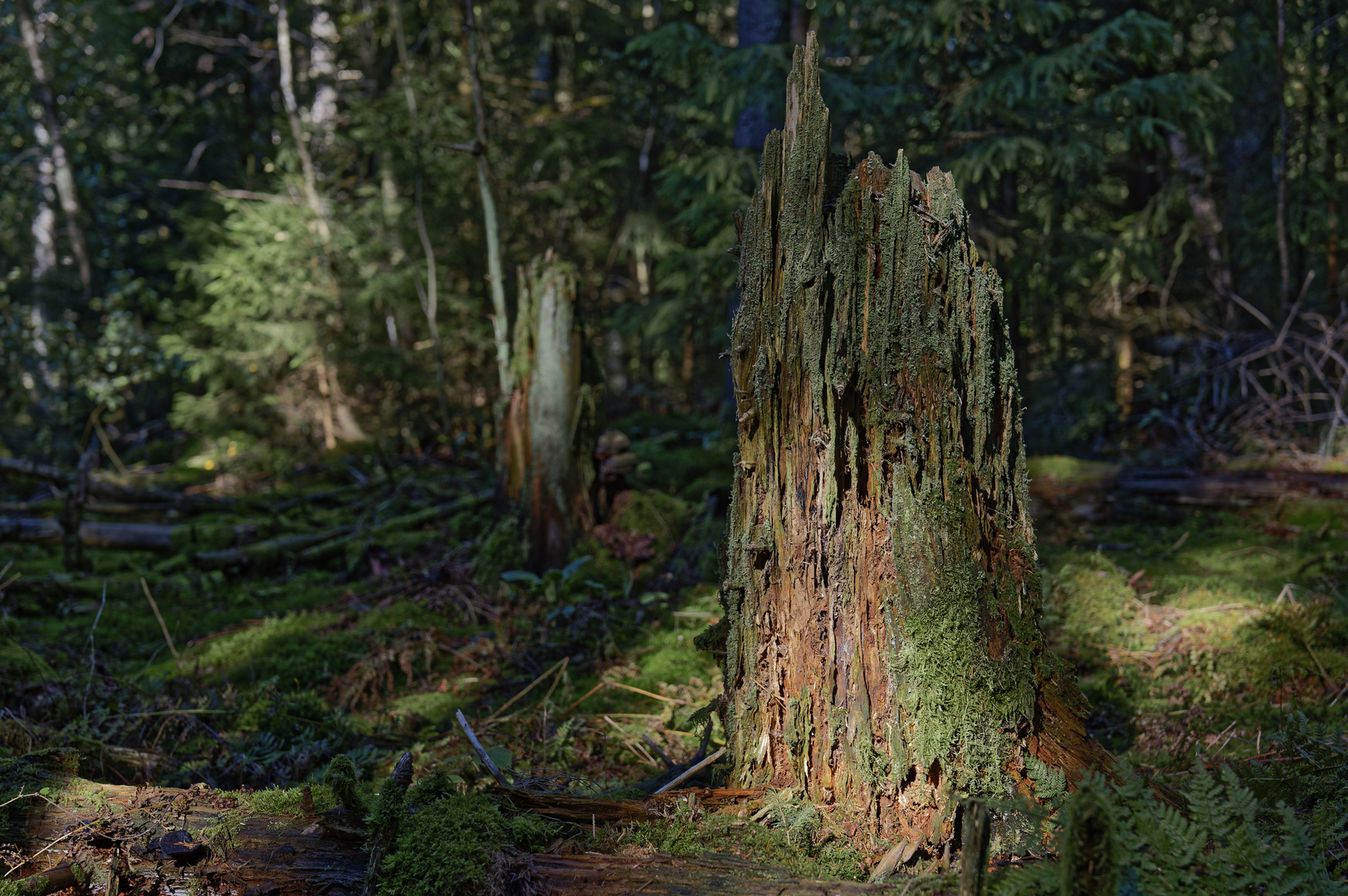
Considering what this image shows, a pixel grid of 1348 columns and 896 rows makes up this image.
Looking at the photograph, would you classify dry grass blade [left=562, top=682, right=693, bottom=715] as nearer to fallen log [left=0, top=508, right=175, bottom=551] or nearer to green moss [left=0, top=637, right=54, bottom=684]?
green moss [left=0, top=637, right=54, bottom=684]

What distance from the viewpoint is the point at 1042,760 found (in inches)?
86.3

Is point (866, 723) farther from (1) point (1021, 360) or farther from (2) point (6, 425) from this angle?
(2) point (6, 425)

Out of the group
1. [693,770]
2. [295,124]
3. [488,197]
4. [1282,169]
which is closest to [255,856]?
[693,770]

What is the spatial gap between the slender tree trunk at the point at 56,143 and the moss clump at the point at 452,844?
1447 centimetres

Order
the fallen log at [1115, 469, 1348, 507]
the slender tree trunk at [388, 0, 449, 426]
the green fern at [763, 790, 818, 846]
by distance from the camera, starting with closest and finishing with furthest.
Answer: the green fern at [763, 790, 818, 846]
the fallen log at [1115, 469, 1348, 507]
the slender tree trunk at [388, 0, 449, 426]

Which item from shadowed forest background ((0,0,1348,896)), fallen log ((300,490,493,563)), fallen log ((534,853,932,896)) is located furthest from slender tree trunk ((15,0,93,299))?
fallen log ((534,853,932,896))

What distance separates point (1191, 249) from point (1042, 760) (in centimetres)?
1096

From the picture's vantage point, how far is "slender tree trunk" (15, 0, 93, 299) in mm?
12211

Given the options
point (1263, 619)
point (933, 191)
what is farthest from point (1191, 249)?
point (933, 191)

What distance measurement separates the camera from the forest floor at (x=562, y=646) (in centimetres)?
304

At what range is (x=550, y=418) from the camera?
6.04m

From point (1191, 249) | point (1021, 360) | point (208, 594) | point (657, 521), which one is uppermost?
point (1191, 249)

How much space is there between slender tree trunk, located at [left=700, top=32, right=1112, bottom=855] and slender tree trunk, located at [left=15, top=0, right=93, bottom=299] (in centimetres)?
1456

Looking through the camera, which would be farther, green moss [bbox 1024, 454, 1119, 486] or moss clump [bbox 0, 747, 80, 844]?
green moss [bbox 1024, 454, 1119, 486]
